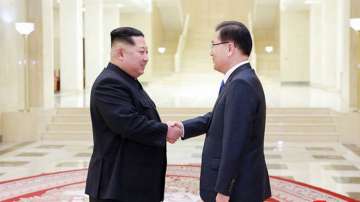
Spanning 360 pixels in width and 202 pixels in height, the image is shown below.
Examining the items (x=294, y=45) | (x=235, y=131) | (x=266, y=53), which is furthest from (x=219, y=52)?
(x=266, y=53)

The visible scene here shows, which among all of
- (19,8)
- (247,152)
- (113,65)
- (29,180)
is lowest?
(29,180)

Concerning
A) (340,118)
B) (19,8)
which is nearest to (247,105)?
(340,118)

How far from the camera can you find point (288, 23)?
23.8m

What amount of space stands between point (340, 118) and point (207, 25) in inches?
841

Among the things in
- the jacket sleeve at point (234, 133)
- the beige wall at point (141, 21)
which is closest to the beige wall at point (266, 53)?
the beige wall at point (141, 21)

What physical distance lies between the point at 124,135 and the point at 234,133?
598 mm

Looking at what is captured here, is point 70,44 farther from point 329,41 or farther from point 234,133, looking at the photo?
point 234,133

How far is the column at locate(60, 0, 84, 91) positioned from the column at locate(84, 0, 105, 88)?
0.66 metres

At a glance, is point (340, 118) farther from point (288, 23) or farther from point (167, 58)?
point (167, 58)

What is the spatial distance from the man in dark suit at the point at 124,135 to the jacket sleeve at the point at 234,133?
1.39ft

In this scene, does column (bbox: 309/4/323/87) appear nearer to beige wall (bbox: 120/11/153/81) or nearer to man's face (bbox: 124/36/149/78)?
beige wall (bbox: 120/11/153/81)

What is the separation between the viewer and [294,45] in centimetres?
2402

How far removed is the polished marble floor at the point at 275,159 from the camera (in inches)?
302

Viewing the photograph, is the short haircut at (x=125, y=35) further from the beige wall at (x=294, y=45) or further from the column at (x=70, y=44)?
the beige wall at (x=294, y=45)
